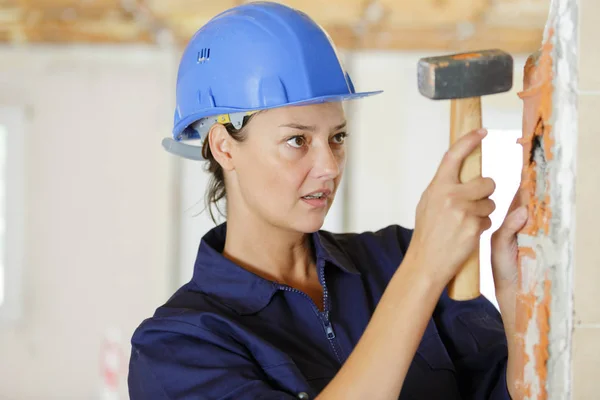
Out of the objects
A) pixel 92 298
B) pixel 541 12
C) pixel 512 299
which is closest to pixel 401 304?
pixel 512 299

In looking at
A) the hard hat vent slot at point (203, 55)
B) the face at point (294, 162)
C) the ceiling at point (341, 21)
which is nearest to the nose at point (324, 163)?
the face at point (294, 162)

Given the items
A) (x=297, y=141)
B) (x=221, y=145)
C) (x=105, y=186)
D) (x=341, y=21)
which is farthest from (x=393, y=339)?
(x=105, y=186)

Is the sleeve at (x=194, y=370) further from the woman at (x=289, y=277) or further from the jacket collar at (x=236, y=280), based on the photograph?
the jacket collar at (x=236, y=280)

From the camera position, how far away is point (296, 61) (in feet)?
4.18

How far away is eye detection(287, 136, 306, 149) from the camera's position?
4.05ft

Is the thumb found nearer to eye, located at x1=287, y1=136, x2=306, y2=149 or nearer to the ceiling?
eye, located at x1=287, y1=136, x2=306, y2=149

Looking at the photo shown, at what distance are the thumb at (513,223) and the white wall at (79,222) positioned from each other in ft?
12.1

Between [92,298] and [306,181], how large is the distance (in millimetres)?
3609

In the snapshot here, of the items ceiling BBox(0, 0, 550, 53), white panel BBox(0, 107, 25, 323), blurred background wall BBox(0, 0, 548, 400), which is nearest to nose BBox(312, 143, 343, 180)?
ceiling BBox(0, 0, 550, 53)

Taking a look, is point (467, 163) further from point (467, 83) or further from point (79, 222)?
point (79, 222)

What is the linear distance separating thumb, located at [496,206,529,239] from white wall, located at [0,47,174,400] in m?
3.68

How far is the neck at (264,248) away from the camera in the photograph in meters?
1.39

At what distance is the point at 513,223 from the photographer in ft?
3.30

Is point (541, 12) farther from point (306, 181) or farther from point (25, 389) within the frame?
point (25, 389)
